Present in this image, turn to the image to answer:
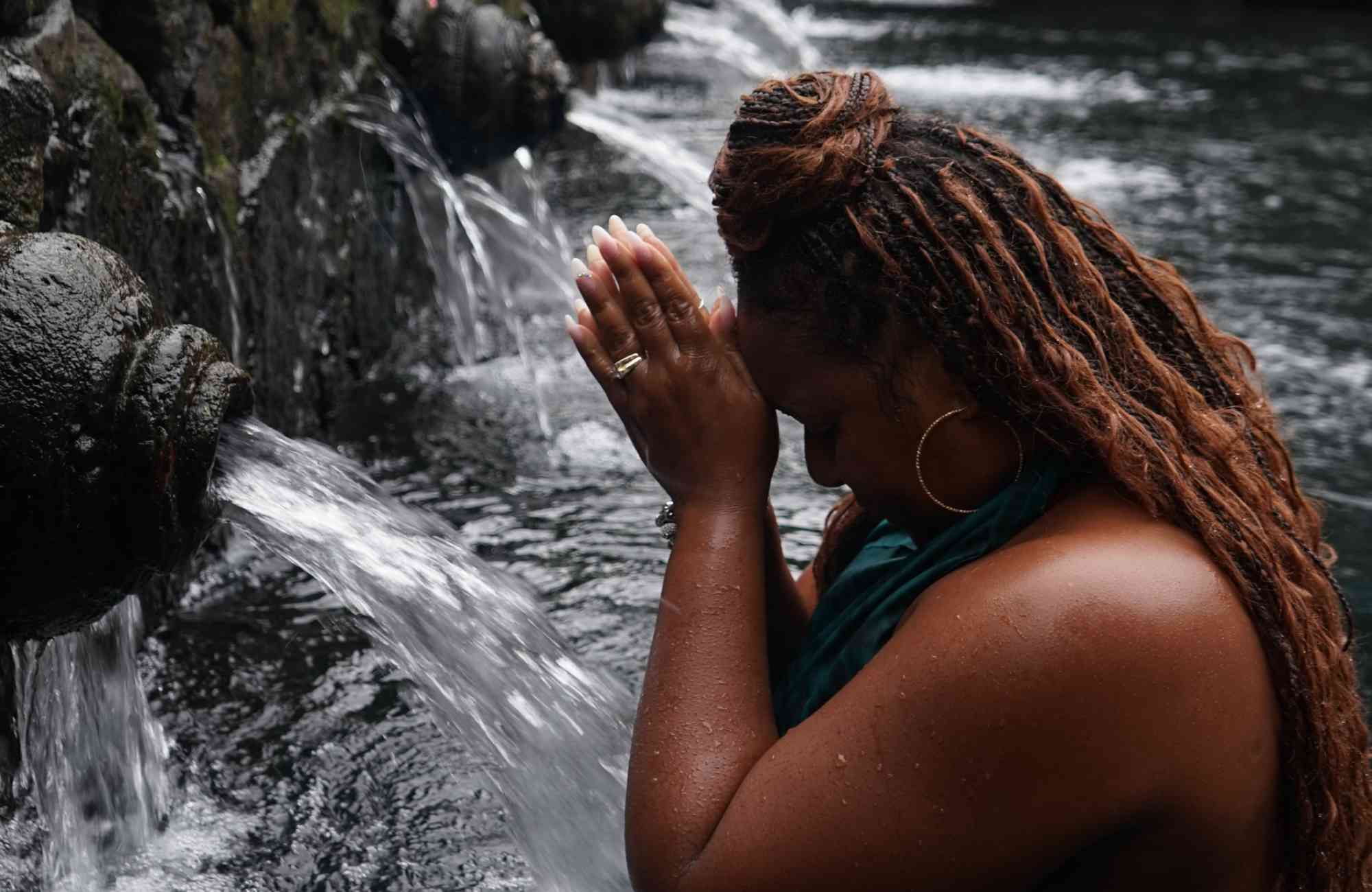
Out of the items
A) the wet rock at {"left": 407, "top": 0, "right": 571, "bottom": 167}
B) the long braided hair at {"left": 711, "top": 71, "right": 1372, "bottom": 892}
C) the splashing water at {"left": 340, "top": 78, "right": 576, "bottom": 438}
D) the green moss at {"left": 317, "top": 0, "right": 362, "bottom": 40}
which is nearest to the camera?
the long braided hair at {"left": 711, "top": 71, "right": 1372, "bottom": 892}

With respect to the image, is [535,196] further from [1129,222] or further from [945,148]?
[945,148]

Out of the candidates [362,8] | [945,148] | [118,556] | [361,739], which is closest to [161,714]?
[361,739]

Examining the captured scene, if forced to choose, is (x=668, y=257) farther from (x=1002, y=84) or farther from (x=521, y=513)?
Answer: (x=1002, y=84)

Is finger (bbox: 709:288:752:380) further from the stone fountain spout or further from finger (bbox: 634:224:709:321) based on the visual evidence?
the stone fountain spout

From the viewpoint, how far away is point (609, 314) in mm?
1965

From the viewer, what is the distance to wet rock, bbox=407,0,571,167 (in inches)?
199

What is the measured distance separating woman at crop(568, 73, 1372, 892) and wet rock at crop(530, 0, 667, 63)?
6.00 m

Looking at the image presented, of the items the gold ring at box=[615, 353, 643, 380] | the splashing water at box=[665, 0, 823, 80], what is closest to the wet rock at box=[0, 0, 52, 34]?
the gold ring at box=[615, 353, 643, 380]

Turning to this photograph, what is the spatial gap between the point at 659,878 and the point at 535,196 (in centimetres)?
452

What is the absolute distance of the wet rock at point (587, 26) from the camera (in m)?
7.64

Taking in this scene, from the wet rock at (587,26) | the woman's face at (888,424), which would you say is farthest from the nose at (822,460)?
the wet rock at (587,26)

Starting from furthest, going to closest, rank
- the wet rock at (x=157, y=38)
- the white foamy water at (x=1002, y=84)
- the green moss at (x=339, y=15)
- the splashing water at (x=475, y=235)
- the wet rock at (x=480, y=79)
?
the white foamy water at (x=1002, y=84), the wet rock at (x=480, y=79), the splashing water at (x=475, y=235), the green moss at (x=339, y=15), the wet rock at (x=157, y=38)

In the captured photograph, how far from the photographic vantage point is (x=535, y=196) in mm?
5969

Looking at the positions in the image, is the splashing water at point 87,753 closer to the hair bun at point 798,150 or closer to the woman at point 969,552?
the woman at point 969,552
